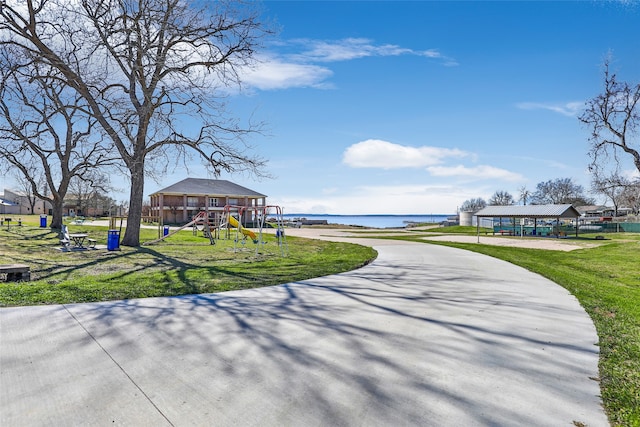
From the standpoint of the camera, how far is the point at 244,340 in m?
4.42

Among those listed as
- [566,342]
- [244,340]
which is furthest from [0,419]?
[566,342]

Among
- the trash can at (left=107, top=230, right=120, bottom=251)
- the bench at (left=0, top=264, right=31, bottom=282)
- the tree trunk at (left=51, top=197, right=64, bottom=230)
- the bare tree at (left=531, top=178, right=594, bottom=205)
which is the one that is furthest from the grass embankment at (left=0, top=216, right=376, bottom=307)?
the bare tree at (left=531, top=178, right=594, bottom=205)

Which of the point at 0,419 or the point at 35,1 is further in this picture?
the point at 35,1

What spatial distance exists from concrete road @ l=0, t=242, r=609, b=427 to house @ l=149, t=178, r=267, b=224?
42578 millimetres

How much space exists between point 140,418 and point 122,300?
430 centimetres

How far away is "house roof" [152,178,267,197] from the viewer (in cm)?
5003

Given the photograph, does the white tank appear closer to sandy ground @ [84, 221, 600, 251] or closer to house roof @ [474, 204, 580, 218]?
house roof @ [474, 204, 580, 218]

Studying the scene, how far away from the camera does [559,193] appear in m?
78.5

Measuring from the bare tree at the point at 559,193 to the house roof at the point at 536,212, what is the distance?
165 ft

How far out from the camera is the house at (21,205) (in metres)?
80.6

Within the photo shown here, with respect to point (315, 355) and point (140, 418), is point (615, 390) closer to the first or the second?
point (315, 355)

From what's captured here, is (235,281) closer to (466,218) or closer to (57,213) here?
(57,213)

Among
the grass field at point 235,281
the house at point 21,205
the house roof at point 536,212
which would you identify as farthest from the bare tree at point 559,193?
the house at point 21,205

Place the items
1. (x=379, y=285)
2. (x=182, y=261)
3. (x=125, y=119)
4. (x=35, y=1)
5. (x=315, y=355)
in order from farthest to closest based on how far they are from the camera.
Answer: (x=125, y=119)
(x=35, y=1)
(x=182, y=261)
(x=379, y=285)
(x=315, y=355)
